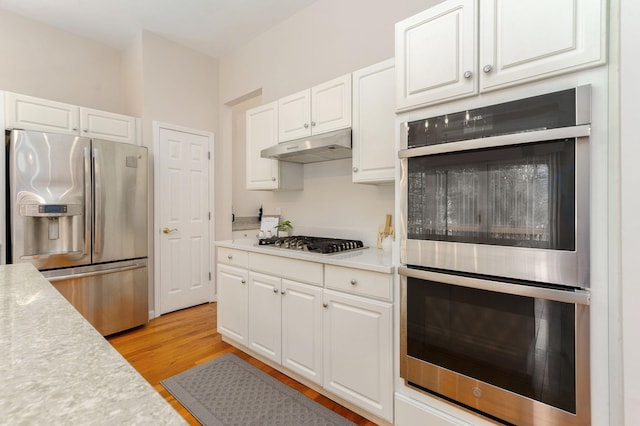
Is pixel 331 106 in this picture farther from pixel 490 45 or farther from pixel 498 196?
pixel 498 196

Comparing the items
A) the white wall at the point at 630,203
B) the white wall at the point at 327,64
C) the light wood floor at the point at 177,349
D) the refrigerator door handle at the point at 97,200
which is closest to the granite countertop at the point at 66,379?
the white wall at the point at 630,203

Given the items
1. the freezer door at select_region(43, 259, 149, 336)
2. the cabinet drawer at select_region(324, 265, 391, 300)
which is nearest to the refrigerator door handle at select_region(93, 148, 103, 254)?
the freezer door at select_region(43, 259, 149, 336)

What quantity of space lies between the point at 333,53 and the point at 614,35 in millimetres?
2103

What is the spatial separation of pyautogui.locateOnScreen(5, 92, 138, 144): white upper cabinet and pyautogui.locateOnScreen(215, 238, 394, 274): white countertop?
2.11m

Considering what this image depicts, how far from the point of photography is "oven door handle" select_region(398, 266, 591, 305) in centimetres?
110

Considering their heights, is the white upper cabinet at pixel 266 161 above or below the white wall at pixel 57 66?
below

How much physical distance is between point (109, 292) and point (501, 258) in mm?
3291

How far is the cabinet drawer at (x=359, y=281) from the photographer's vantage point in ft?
5.38

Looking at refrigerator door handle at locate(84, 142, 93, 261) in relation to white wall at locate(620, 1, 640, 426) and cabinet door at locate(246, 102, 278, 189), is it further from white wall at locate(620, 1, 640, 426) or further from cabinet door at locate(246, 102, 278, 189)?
white wall at locate(620, 1, 640, 426)

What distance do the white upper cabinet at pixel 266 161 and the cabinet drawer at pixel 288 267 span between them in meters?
0.75

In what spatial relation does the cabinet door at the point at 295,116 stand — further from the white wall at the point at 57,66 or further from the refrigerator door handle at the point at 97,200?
the white wall at the point at 57,66

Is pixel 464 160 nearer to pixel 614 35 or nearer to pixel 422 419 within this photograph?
pixel 614 35

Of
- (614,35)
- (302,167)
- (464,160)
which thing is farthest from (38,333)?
(302,167)

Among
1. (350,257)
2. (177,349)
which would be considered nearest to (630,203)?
(350,257)
